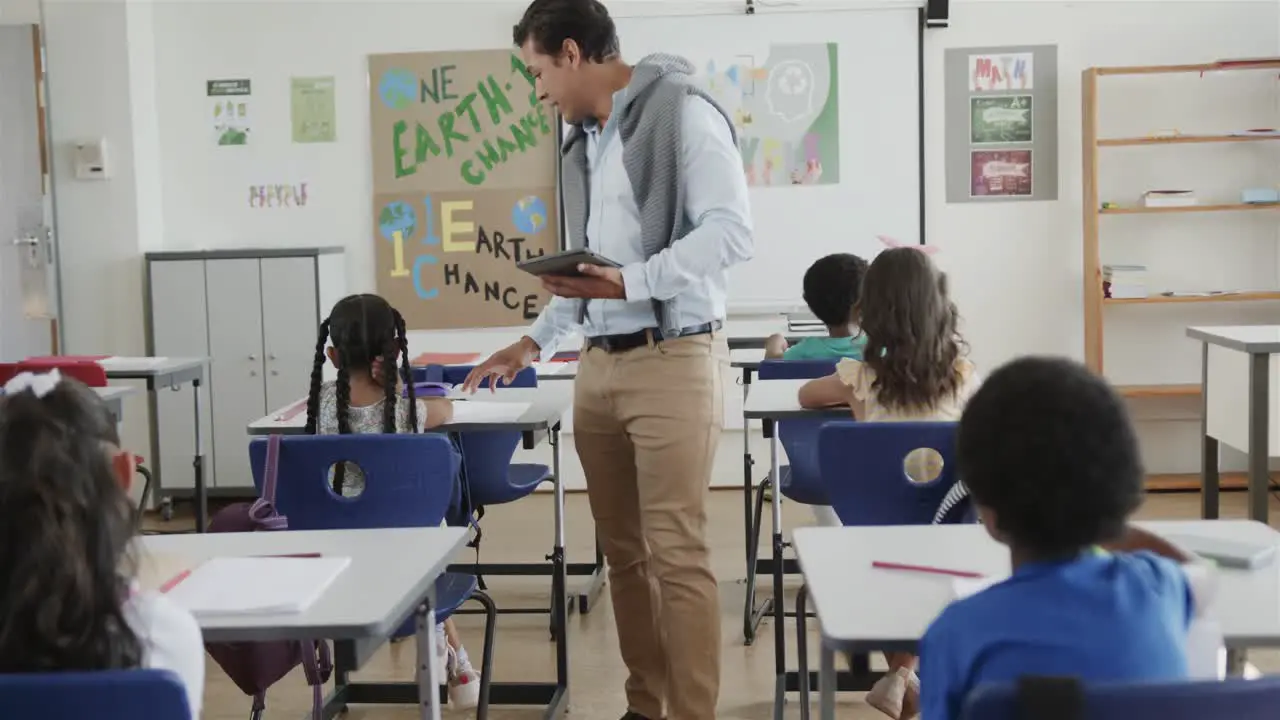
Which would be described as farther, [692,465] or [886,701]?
[886,701]

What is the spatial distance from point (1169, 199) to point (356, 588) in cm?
461

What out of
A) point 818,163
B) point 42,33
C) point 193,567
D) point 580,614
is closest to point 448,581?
point 193,567

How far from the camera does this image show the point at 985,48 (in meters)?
5.55

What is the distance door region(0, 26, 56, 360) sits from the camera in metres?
5.75

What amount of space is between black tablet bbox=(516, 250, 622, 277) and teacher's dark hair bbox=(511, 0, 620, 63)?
0.43 m

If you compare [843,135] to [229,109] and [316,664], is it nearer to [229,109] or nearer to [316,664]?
[229,109]

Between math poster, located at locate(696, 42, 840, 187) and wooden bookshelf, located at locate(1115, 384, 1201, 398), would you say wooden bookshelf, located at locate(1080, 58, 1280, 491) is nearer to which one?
wooden bookshelf, located at locate(1115, 384, 1201, 398)

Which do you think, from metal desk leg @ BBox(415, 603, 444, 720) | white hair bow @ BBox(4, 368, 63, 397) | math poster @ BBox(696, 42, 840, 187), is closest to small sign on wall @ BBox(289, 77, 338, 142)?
math poster @ BBox(696, 42, 840, 187)

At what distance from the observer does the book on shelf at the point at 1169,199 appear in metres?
5.32

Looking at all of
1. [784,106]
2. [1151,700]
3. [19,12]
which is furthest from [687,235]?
[19,12]

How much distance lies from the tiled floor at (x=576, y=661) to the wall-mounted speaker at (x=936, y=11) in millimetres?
2319

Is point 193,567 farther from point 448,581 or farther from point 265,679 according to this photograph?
point 448,581

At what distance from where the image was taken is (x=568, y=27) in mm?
2422

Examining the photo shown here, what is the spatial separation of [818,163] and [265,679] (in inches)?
Answer: 153
